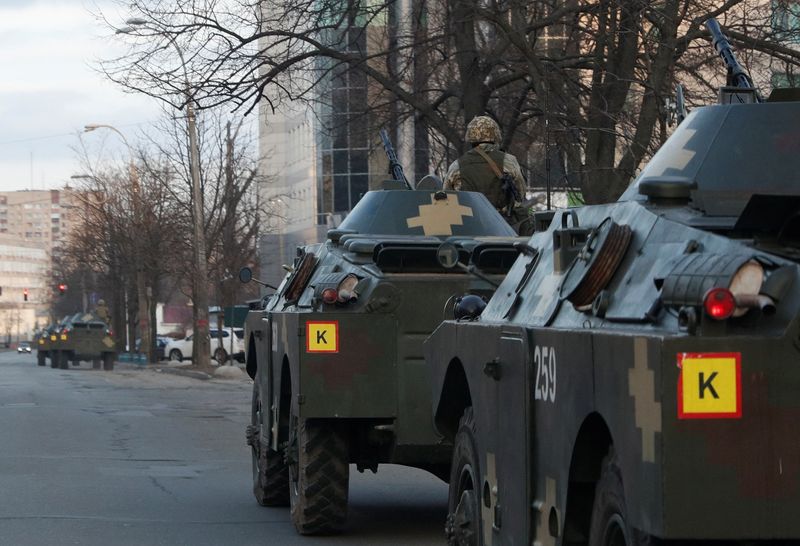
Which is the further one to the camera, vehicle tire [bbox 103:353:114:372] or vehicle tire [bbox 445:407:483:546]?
vehicle tire [bbox 103:353:114:372]

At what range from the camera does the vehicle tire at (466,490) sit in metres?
6.55

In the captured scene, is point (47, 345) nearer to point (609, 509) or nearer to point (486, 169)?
point (486, 169)

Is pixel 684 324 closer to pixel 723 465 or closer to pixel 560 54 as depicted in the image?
pixel 723 465

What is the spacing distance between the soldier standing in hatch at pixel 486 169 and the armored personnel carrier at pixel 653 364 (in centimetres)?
538

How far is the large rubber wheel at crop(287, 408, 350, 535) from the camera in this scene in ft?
31.1

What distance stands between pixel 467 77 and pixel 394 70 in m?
2.70

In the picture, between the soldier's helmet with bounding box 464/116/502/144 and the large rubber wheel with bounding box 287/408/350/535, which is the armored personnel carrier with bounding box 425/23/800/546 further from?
the soldier's helmet with bounding box 464/116/502/144

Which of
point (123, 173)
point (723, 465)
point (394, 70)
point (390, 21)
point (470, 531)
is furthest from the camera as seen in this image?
point (123, 173)

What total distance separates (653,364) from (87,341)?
49880 millimetres

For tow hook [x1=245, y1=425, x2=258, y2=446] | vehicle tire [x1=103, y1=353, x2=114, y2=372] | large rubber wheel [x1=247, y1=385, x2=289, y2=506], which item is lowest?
vehicle tire [x1=103, y1=353, x2=114, y2=372]

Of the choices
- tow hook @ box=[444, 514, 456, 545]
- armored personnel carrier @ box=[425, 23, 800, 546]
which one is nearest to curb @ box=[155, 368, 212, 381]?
tow hook @ box=[444, 514, 456, 545]

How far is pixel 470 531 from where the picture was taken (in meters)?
6.69

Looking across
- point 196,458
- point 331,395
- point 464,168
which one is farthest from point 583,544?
point 196,458

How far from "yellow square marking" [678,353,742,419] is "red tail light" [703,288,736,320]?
0.32ft
